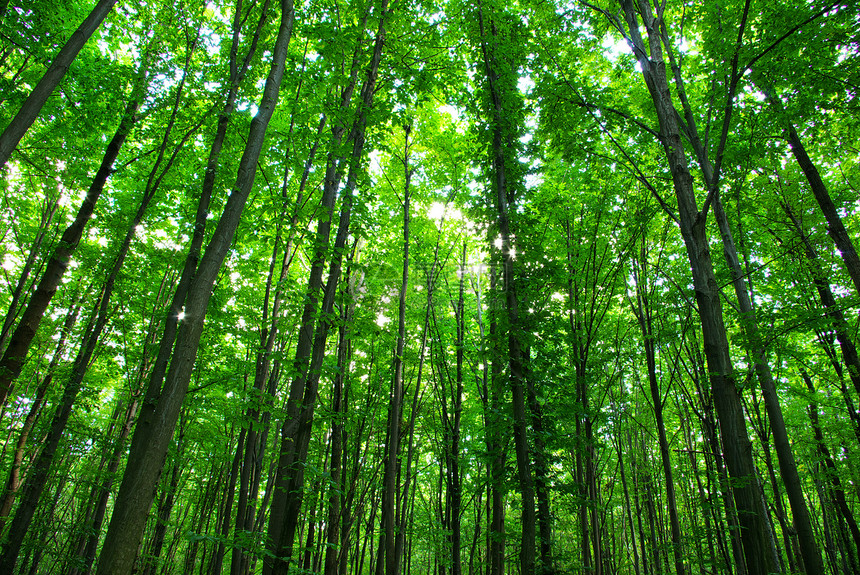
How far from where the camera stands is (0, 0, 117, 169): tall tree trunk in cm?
261

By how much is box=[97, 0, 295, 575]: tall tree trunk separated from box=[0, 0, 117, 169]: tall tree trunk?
130 cm

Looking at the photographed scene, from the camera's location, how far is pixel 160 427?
7.94 feet

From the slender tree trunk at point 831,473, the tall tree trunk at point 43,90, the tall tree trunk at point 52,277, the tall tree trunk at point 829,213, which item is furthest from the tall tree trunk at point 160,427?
the slender tree trunk at point 831,473

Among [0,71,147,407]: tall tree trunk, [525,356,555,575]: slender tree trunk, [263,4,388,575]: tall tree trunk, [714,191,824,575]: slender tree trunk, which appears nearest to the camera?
[263,4,388,575]: tall tree trunk

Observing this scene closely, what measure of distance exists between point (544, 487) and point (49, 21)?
30.5ft

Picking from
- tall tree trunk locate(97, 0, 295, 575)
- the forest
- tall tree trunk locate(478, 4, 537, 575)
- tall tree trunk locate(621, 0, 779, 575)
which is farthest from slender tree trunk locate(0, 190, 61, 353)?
tall tree trunk locate(621, 0, 779, 575)

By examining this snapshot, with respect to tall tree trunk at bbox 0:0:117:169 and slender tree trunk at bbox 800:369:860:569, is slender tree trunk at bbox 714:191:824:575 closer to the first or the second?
slender tree trunk at bbox 800:369:860:569

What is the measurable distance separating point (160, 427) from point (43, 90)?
99.4 inches

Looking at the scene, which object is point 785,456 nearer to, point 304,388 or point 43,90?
point 304,388

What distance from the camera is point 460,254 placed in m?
11.3

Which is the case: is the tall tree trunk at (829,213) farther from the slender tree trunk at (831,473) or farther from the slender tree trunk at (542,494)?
the slender tree trunk at (542,494)

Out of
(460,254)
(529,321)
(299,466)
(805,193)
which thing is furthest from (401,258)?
(805,193)

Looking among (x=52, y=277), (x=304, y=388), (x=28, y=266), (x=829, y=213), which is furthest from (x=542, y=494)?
(x=28, y=266)

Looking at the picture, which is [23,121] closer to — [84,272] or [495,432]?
[495,432]
